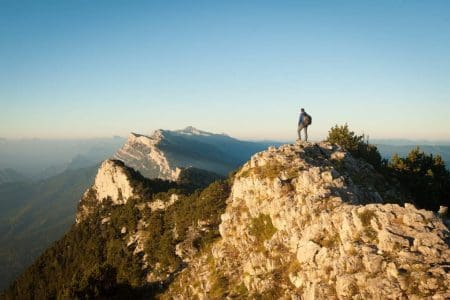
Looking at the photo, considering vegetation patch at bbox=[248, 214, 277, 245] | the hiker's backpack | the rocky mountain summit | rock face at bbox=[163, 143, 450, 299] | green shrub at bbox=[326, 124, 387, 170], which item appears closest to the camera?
rock face at bbox=[163, 143, 450, 299]

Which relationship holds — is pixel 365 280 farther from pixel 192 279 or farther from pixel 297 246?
pixel 192 279

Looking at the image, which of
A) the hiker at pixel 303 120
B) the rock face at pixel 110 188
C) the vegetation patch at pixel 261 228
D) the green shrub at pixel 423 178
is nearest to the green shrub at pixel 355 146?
the green shrub at pixel 423 178

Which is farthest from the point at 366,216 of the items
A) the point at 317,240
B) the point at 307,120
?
the point at 307,120

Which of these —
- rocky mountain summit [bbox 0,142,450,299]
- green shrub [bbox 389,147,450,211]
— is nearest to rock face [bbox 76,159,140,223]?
rocky mountain summit [bbox 0,142,450,299]

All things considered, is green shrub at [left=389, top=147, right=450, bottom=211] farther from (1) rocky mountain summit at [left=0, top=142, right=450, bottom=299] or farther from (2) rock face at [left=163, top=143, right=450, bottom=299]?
(2) rock face at [left=163, top=143, right=450, bottom=299]

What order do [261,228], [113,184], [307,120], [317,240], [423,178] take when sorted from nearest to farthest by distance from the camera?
1. [317,240]
2. [261,228]
3. [307,120]
4. [423,178]
5. [113,184]

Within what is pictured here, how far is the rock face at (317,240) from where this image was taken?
22.2 meters

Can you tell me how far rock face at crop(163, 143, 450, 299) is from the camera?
22248 millimetres

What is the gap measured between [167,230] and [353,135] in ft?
130

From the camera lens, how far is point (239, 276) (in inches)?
1371

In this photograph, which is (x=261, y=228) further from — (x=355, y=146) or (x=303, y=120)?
(x=355, y=146)

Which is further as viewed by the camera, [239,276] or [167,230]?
[167,230]

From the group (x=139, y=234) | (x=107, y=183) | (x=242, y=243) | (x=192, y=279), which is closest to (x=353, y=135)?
(x=242, y=243)

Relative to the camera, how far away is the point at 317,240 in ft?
94.1
